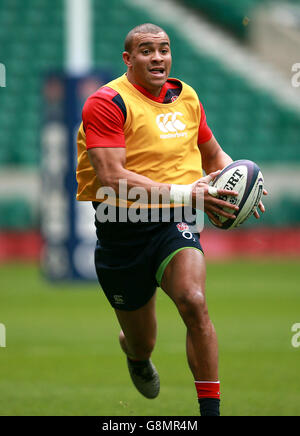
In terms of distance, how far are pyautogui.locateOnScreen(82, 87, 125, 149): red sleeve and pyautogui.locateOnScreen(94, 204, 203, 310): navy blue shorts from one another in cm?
58

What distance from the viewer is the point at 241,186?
5555mm

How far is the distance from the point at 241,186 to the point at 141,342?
4.96ft

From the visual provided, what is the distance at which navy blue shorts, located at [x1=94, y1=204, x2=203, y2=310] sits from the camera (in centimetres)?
573

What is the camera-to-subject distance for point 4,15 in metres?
24.4

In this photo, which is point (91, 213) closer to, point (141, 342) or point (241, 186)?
point (141, 342)

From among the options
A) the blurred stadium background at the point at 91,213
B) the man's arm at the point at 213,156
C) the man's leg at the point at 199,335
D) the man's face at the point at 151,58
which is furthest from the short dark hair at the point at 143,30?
the man's leg at the point at 199,335

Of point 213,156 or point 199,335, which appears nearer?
point 199,335

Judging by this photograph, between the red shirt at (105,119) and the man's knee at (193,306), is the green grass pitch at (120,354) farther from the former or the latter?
the red shirt at (105,119)

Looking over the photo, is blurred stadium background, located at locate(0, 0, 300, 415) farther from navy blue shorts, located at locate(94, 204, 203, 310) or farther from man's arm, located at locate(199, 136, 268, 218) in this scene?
man's arm, located at locate(199, 136, 268, 218)

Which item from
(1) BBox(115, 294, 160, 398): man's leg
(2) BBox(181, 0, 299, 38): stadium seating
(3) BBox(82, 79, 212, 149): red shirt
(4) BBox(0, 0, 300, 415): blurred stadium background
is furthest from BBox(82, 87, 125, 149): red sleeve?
(2) BBox(181, 0, 299, 38): stadium seating

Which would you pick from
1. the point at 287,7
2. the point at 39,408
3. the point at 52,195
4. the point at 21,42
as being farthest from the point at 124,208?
the point at 287,7

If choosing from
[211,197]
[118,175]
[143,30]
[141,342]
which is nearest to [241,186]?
[211,197]

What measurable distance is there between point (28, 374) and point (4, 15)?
1800cm

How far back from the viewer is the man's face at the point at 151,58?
5.79 metres
